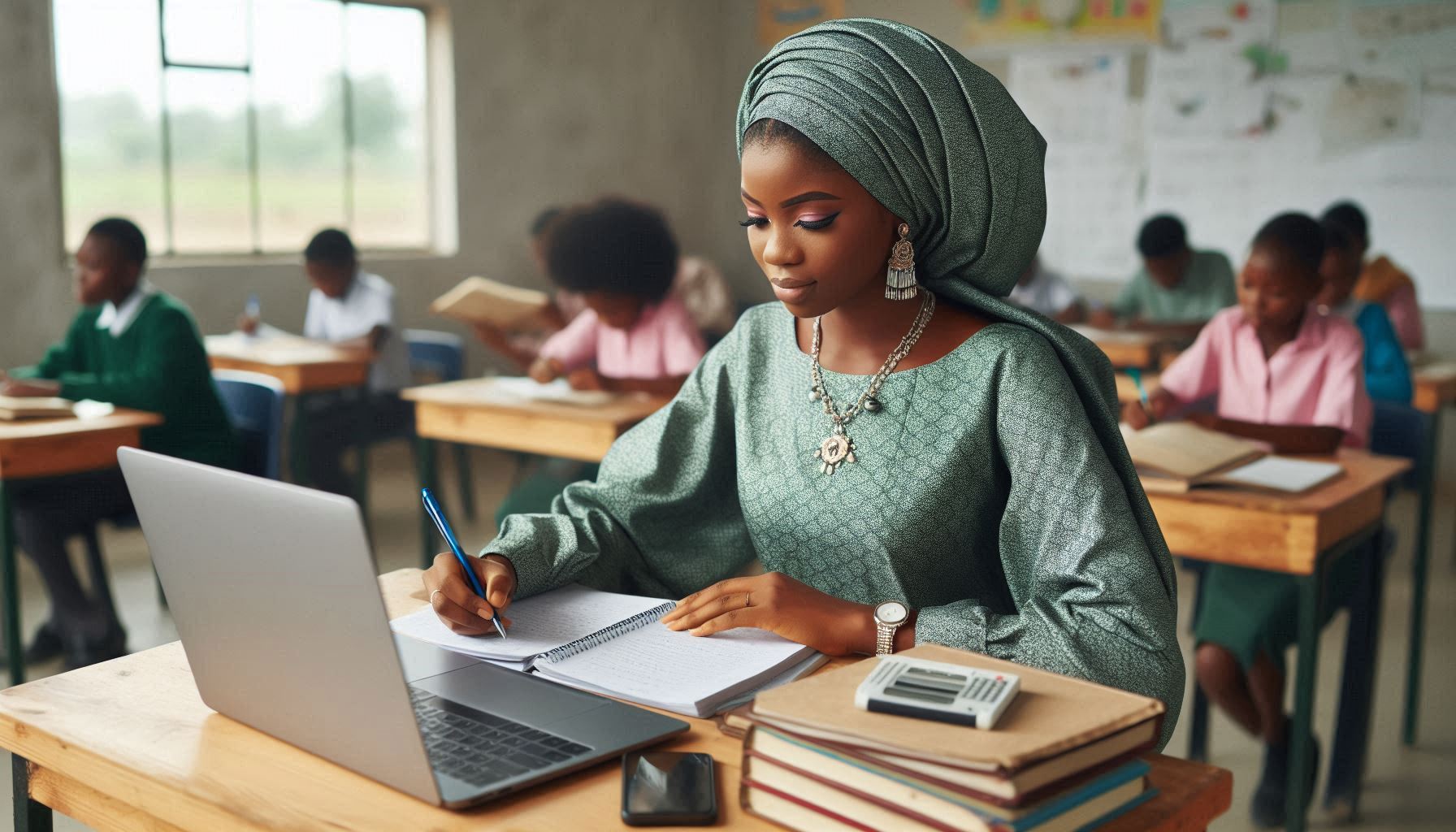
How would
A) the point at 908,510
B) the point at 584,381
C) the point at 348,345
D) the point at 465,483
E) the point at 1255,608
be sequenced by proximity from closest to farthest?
the point at 908,510 < the point at 1255,608 < the point at 584,381 < the point at 348,345 < the point at 465,483

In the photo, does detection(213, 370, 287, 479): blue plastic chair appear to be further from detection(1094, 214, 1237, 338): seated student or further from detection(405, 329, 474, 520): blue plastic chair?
detection(1094, 214, 1237, 338): seated student

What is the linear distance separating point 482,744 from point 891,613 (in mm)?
394

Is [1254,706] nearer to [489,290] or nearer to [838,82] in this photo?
[838,82]

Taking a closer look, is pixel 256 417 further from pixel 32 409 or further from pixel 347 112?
pixel 347 112

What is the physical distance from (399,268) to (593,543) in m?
5.12

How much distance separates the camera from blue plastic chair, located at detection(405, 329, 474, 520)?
4840mm

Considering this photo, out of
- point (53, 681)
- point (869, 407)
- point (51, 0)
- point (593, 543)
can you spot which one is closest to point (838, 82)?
point (869, 407)

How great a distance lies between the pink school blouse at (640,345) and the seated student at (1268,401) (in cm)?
131

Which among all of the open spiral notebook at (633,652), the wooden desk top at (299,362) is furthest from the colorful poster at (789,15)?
the open spiral notebook at (633,652)

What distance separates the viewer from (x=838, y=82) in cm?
117

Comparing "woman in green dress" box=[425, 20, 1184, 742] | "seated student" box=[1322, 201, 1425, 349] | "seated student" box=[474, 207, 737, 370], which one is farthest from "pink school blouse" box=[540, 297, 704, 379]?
"seated student" box=[1322, 201, 1425, 349]

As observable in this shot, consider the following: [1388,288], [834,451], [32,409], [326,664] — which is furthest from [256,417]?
[1388,288]

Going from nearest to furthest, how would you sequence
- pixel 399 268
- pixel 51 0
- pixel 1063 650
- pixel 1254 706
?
1. pixel 1063 650
2. pixel 1254 706
3. pixel 51 0
4. pixel 399 268

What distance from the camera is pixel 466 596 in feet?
3.88
